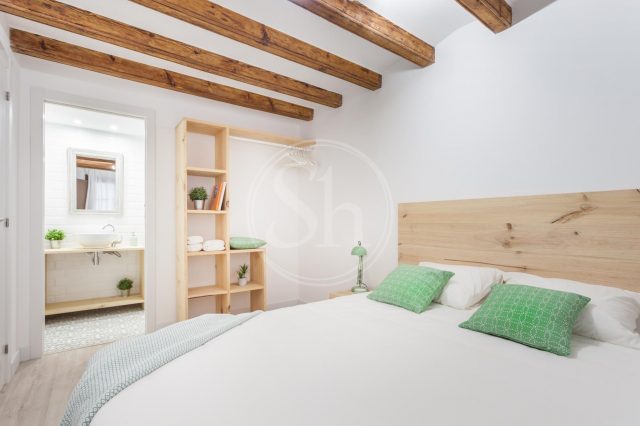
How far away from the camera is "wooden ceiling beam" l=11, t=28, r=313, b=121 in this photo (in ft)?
7.66

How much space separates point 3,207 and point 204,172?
145cm

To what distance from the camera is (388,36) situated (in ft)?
7.18

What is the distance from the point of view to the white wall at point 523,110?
5.55 ft

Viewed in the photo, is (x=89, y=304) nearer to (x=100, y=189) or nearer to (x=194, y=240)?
(x=100, y=189)

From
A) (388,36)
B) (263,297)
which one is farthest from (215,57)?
(263,297)

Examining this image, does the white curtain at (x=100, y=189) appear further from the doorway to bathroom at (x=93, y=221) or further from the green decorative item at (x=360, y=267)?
the green decorative item at (x=360, y=267)

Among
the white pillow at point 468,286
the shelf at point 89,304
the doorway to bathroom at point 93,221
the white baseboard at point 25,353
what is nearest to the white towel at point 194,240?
the doorway to bathroom at point 93,221

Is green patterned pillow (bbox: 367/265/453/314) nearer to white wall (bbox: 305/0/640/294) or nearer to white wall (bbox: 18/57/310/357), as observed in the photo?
white wall (bbox: 305/0/640/294)

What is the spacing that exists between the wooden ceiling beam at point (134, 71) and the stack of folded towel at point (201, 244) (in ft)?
4.59

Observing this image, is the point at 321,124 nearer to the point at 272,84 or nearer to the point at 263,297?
the point at 272,84

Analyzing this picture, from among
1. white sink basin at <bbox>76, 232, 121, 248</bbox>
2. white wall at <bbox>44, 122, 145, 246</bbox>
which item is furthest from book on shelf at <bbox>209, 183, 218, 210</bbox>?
white wall at <bbox>44, 122, 145, 246</bbox>

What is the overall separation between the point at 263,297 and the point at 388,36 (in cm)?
267

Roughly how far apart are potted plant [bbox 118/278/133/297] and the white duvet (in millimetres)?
3207

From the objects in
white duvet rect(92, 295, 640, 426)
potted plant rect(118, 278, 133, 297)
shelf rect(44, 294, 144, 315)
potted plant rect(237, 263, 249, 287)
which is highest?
white duvet rect(92, 295, 640, 426)
